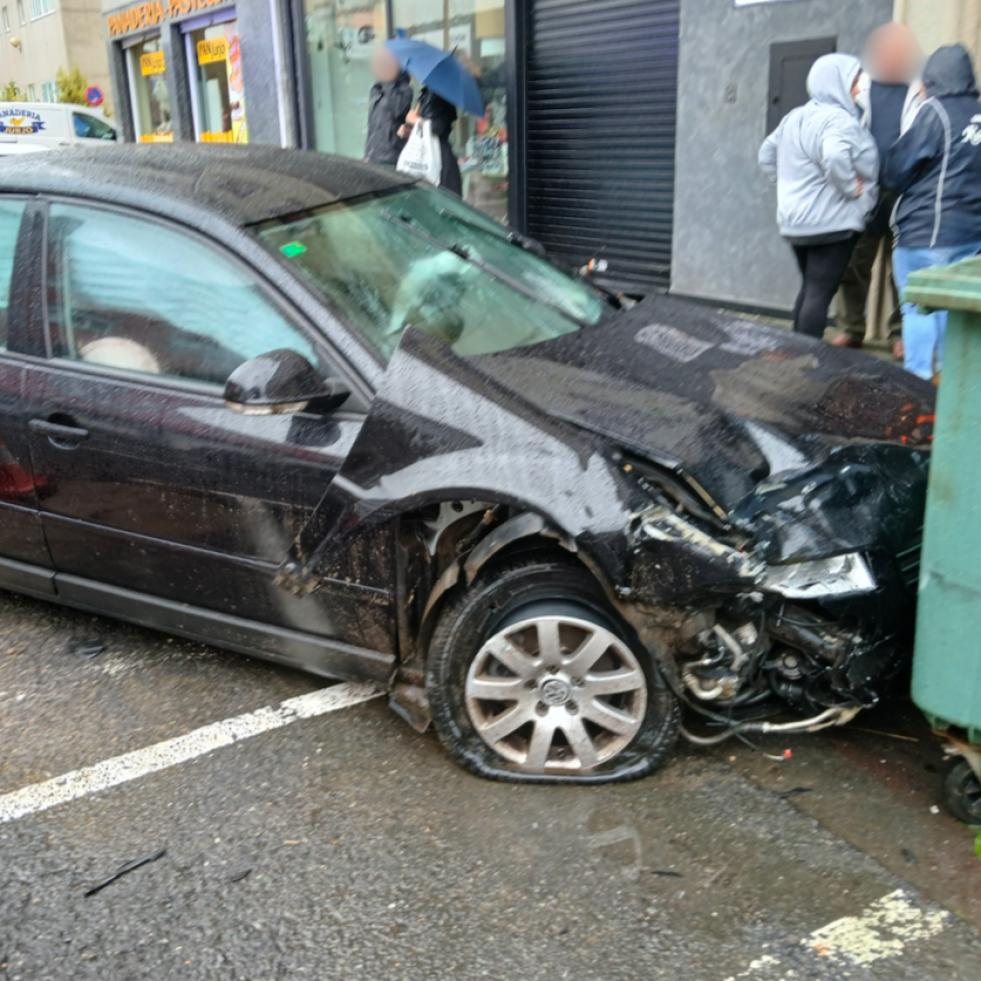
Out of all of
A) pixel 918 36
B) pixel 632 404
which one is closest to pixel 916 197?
pixel 918 36

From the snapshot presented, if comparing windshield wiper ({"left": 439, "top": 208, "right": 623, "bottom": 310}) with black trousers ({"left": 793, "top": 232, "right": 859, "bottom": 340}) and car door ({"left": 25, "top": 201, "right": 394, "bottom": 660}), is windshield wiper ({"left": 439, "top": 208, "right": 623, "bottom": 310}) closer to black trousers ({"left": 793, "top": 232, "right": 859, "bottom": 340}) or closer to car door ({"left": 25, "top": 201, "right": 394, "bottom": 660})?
car door ({"left": 25, "top": 201, "right": 394, "bottom": 660})

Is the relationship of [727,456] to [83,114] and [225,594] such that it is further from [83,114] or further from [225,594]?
[83,114]

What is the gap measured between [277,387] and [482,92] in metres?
8.29

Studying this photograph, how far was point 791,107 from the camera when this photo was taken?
734 cm

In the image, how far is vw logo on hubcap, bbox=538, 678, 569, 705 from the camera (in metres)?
2.90

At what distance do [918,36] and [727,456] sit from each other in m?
4.67

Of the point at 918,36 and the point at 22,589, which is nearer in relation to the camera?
the point at 22,589

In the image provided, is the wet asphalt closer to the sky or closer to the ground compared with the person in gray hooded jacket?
closer to the ground

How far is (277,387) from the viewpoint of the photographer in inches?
116

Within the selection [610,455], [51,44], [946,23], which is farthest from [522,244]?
[51,44]

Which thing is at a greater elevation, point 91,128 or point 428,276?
point 91,128

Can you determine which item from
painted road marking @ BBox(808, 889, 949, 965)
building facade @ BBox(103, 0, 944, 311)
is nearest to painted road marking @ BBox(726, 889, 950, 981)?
painted road marking @ BBox(808, 889, 949, 965)

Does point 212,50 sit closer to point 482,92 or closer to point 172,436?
point 482,92

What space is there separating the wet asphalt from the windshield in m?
1.24
